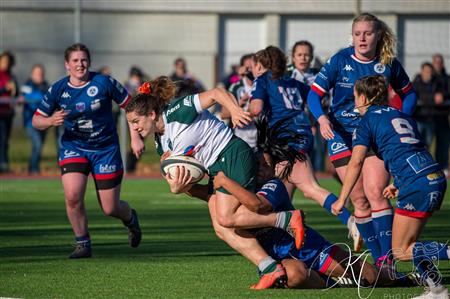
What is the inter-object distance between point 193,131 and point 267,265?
3.83 ft

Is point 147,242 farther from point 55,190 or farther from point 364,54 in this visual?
point 55,190

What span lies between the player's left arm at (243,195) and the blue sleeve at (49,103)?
10.2 ft

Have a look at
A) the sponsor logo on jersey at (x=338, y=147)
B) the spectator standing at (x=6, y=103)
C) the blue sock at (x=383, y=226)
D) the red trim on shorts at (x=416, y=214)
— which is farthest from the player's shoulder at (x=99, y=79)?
the spectator standing at (x=6, y=103)

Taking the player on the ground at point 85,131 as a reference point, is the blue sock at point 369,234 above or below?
below

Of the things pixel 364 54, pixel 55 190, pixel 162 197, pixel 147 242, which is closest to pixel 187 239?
pixel 147 242

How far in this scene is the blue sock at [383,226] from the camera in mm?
9219

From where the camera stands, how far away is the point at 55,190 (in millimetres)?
18875

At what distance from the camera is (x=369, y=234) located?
9898mm

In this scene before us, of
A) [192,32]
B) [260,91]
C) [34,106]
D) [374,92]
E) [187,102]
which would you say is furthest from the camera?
[192,32]

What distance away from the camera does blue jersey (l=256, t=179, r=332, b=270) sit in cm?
848

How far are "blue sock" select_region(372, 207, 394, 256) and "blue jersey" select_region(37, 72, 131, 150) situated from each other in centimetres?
284

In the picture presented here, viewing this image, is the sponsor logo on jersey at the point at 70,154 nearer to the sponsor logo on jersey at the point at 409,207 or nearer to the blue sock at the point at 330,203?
the blue sock at the point at 330,203

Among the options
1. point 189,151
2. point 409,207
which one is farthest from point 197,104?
point 409,207

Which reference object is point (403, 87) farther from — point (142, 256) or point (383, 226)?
point (142, 256)
